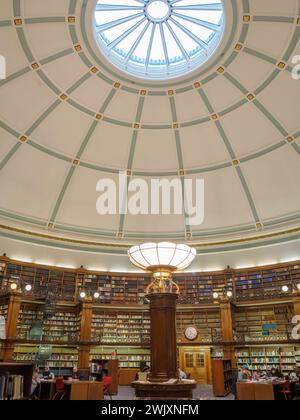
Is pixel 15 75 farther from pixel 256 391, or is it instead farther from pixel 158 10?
pixel 256 391

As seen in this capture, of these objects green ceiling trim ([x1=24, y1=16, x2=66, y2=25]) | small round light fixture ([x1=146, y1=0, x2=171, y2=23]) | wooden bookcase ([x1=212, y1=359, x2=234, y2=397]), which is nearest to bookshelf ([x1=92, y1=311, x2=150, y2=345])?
wooden bookcase ([x1=212, y1=359, x2=234, y2=397])

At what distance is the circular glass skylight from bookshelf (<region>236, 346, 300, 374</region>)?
34.4ft

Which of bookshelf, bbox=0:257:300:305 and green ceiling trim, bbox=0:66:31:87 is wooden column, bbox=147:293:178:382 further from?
green ceiling trim, bbox=0:66:31:87

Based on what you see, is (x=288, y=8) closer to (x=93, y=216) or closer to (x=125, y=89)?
(x=125, y=89)

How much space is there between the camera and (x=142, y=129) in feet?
45.3

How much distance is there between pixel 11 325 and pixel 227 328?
7.75 meters

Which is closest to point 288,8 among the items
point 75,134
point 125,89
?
point 125,89

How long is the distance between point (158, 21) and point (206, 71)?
2.45 m

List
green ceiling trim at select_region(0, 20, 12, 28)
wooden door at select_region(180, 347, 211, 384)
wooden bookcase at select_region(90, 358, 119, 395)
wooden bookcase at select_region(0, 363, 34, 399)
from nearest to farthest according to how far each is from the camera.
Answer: wooden bookcase at select_region(0, 363, 34, 399), green ceiling trim at select_region(0, 20, 12, 28), wooden bookcase at select_region(90, 358, 119, 395), wooden door at select_region(180, 347, 211, 384)

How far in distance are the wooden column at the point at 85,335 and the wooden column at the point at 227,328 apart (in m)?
5.07

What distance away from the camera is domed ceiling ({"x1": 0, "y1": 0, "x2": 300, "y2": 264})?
10.5m

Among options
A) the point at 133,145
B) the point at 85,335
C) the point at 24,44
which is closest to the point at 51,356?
the point at 85,335
